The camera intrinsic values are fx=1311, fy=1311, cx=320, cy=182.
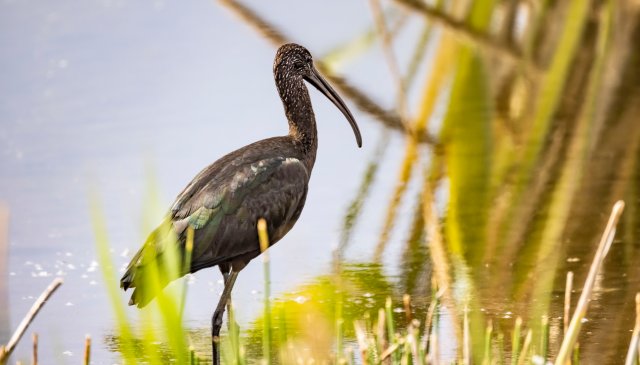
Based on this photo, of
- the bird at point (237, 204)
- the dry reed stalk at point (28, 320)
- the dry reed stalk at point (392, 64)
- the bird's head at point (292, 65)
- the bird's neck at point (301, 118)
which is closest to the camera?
A: the dry reed stalk at point (28, 320)

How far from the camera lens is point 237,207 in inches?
210

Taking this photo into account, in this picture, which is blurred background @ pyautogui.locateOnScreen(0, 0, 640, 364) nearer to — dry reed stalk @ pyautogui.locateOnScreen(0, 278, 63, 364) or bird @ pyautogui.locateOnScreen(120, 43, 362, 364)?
dry reed stalk @ pyautogui.locateOnScreen(0, 278, 63, 364)

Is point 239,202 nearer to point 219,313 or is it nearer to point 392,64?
point 219,313

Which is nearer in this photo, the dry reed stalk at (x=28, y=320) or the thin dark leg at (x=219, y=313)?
the dry reed stalk at (x=28, y=320)

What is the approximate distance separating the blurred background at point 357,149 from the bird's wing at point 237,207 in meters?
0.38

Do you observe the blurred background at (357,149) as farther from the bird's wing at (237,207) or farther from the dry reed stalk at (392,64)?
the bird's wing at (237,207)

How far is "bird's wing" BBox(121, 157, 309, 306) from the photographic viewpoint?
519 cm

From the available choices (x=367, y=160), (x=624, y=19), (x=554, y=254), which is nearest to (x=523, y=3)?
(x=624, y=19)

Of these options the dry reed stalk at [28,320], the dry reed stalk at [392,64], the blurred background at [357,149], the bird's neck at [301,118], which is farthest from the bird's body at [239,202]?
the dry reed stalk at [392,64]

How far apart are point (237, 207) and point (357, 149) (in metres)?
3.01

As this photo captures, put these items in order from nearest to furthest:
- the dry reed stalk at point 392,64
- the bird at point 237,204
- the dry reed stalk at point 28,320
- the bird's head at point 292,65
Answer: the dry reed stalk at point 28,320 → the bird at point 237,204 → the bird's head at point 292,65 → the dry reed stalk at point 392,64

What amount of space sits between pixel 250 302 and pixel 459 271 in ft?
3.22

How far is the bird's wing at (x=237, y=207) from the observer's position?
17.0 feet

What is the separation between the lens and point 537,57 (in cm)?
967
